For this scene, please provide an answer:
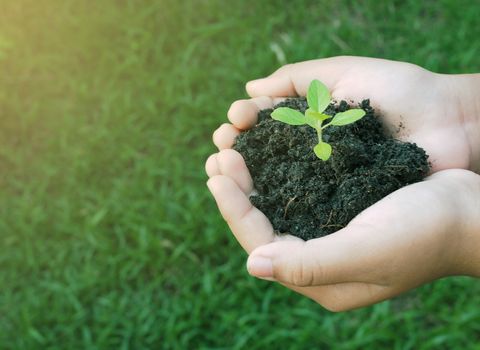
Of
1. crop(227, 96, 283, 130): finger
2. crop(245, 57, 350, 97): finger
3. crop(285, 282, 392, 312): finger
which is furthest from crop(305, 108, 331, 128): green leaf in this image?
crop(285, 282, 392, 312): finger

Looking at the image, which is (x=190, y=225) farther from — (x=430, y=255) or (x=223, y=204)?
(x=430, y=255)

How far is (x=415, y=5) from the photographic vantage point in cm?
356

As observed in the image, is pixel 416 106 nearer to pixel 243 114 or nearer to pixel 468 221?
pixel 468 221

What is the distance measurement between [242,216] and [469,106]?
88 cm

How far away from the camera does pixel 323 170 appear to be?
1912mm

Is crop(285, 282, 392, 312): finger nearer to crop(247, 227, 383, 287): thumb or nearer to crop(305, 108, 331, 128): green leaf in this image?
crop(247, 227, 383, 287): thumb

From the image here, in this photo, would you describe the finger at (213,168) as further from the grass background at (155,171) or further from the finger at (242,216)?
the grass background at (155,171)

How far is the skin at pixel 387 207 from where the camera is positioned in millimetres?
1617

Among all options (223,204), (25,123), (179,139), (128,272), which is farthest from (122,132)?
(223,204)

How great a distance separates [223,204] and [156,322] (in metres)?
1.22

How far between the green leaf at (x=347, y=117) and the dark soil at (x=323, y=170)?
70 millimetres

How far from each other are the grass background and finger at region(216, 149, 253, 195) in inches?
38.9

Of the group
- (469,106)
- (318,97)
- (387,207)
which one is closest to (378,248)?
(387,207)

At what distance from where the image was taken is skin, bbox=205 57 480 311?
1617mm
